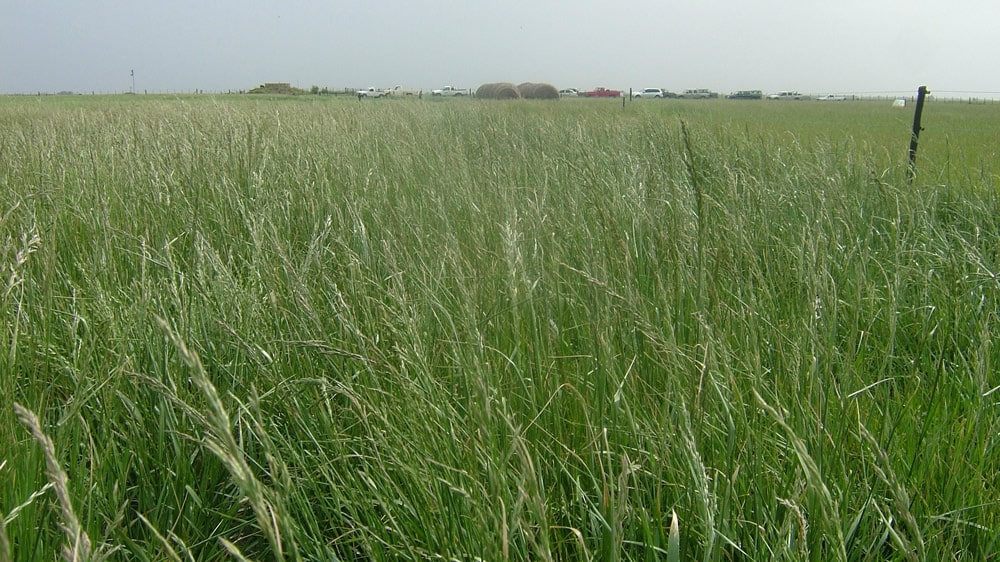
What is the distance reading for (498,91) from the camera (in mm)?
29656

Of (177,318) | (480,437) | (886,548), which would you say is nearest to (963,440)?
(886,548)

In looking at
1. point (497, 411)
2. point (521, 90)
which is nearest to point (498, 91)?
point (521, 90)

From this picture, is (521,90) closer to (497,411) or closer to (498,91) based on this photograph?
(498,91)

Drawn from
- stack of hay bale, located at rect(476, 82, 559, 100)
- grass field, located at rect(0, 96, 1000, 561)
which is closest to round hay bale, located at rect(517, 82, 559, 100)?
stack of hay bale, located at rect(476, 82, 559, 100)

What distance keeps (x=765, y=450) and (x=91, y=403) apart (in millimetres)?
1523

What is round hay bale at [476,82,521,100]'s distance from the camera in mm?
29344

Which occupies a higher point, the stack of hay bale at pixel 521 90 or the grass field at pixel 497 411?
the stack of hay bale at pixel 521 90

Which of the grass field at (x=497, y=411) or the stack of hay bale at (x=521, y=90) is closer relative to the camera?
the grass field at (x=497, y=411)

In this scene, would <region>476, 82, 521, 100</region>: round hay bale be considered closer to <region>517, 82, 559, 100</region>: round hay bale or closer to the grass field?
<region>517, 82, 559, 100</region>: round hay bale

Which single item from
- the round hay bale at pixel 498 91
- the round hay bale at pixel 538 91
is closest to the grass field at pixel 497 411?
the round hay bale at pixel 498 91

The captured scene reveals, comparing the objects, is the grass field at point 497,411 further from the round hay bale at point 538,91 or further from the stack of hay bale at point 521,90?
the round hay bale at point 538,91

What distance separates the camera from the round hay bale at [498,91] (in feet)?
96.3

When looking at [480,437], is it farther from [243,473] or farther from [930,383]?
[930,383]

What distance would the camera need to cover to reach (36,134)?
15.3ft
